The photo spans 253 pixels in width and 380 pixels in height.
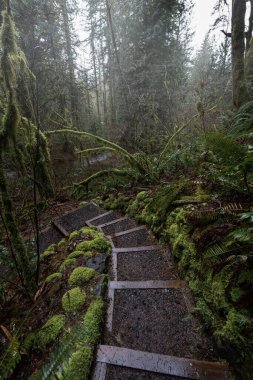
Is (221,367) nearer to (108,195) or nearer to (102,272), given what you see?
(102,272)

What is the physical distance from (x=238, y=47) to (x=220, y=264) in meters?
6.19

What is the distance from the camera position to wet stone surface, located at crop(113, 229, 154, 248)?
3.53 meters

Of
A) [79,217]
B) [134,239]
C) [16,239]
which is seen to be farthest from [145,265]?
[79,217]

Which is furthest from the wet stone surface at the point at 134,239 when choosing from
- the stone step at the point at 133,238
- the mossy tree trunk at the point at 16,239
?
the mossy tree trunk at the point at 16,239

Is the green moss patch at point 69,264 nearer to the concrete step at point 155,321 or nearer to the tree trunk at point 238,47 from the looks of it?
the concrete step at point 155,321

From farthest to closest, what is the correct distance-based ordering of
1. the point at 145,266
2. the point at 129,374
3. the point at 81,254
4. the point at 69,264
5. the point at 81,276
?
the point at 81,254 < the point at 69,264 < the point at 145,266 < the point at 81,276 < the point at 129,374

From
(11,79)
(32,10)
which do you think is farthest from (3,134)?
(32,10)

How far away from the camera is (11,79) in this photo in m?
3.13

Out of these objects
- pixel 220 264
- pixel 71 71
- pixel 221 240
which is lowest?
pixel 220 264

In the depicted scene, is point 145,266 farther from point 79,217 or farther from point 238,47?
point 238,47

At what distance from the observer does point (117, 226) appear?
4359 millimetres

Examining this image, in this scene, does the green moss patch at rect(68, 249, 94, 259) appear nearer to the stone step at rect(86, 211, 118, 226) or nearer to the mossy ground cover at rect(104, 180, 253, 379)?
the mossy ground cover at rect(104, 180, 253, 379)

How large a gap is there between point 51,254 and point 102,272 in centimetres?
160

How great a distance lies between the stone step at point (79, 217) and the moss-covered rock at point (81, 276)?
7.10 ft
